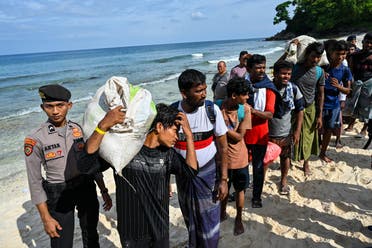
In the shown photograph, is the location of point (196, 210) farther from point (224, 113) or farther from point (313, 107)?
point (313, 107)

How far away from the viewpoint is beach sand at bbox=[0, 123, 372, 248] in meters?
2.92

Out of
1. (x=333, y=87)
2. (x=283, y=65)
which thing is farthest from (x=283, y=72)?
(x=333, y=87)

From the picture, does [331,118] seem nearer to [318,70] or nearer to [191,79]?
[318,70]

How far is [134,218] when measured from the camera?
183 cm

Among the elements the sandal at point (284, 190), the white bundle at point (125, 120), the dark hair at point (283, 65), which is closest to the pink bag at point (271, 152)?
the sandal at point (284, 190)

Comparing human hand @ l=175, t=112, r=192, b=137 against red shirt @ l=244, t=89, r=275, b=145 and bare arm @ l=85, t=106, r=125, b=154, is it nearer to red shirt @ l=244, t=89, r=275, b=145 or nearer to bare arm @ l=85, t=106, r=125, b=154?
bare arm @ l=85, t=106, r=125, b=154

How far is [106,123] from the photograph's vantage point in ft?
4.95

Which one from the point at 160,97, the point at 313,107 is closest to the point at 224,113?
the point at 313,107

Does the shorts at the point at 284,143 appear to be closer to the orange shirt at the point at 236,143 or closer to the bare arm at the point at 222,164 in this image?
the orange shirt at the point at 236,143

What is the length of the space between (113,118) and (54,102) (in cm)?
80

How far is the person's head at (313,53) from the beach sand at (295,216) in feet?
5.70

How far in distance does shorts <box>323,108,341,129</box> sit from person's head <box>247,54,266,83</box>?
1.73 metres

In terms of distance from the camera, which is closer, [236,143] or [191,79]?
[191,79]

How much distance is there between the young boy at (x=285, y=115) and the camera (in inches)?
127
